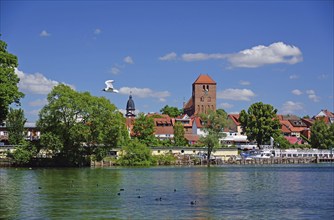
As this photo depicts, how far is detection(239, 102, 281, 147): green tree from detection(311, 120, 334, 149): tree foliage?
12.4 m

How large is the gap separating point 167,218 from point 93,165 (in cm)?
5880

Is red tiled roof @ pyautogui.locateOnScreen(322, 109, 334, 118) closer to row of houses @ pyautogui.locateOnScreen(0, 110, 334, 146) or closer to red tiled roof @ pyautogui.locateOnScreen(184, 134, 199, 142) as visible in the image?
row of houses @ pyautogui.locateOnScreen(0, 110, 334, 146)

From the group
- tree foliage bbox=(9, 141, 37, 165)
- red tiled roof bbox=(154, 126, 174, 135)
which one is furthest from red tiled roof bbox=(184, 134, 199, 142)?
tree foliage bbox=(9, 141, 37, 165)

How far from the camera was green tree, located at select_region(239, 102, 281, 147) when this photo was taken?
388 feet

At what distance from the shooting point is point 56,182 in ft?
161

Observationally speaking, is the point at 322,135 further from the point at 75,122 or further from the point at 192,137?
the point at 75,122

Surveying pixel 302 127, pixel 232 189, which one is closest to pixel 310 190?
pixel 232 189

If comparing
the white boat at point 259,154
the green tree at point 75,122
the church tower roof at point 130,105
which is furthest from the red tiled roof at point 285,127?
the green tree at point 75,122

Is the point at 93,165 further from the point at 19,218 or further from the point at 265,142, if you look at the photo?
the point at 19,218

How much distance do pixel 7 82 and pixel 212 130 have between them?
52.9 metres

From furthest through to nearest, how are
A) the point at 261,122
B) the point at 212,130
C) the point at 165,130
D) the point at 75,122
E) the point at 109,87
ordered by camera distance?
1. the point at 165,130
2. the point at 261,122
3. the point at 212,130
4. the point at 75,122
5. the point at 109,87

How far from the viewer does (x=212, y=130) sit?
100938mm

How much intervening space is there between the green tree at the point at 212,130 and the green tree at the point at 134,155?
12.3 m

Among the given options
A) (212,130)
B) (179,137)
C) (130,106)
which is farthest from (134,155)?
(130,106)
